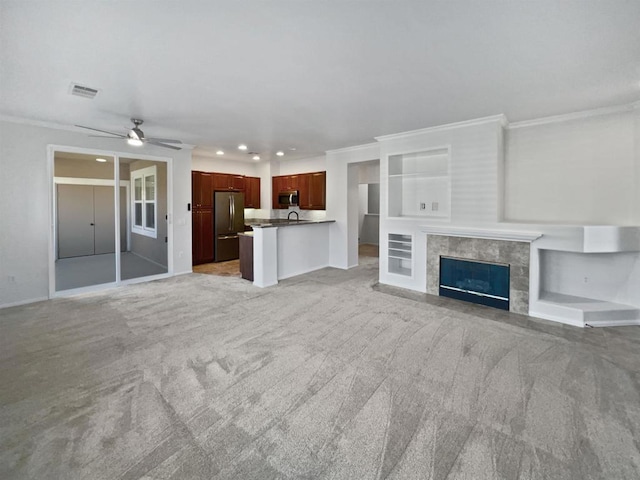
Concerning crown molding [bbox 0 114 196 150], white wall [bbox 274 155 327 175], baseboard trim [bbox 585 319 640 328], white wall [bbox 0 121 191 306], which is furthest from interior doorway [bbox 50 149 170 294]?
baseboard trim [bbox 585 319 640 328]

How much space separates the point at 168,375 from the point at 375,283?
3863 mm

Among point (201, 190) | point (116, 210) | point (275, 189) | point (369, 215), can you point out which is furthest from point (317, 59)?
point (369, 215)

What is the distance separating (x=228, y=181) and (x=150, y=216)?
2170 mm

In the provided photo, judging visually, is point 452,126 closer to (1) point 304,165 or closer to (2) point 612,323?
(2) point 612,323

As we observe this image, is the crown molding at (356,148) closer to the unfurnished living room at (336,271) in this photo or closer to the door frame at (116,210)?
the unfurnished living room at (336,271)

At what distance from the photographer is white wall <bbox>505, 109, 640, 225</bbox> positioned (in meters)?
3.90

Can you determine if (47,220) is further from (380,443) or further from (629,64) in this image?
(629,64)

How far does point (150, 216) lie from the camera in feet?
21.7

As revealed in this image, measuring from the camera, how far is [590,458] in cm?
172

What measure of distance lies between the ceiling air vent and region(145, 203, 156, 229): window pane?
3.36 metres

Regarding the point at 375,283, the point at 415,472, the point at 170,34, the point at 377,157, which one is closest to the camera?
the point at 415,472

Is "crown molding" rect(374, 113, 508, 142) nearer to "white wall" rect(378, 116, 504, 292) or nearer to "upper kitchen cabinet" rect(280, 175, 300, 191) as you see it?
"white wall" rect(378, 116, 504, 292)

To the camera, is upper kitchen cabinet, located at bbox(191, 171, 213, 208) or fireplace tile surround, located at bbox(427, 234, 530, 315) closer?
fireplace tile surround, located at bbox(427, 234, 530, 315)

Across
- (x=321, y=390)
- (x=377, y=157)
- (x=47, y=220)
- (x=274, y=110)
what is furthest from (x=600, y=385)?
(x=47, y=220)
